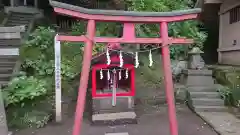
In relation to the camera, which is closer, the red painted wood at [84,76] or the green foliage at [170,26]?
the red painted wood at [84,76]

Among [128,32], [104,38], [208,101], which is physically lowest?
[208,101]

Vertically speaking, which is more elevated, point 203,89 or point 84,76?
point 84,76

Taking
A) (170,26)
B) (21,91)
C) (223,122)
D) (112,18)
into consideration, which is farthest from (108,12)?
(170,26)

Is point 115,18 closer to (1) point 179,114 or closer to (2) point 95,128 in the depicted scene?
(2) point 95,128

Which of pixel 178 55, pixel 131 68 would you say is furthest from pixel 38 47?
pixel 178 55

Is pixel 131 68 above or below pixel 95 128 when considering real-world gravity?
above

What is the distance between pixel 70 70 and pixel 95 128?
3146mm

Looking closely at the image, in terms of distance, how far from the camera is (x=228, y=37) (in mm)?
12375

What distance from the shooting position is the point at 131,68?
8.26 m

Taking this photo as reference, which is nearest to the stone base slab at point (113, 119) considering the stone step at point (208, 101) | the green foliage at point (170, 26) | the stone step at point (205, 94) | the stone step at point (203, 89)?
the stone step at point (208, 101)

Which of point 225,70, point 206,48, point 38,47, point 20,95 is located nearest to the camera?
point 20,95

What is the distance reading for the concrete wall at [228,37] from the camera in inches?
442

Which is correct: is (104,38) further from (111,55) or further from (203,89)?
(203,89)

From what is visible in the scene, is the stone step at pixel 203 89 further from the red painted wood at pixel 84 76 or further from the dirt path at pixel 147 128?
the red painted wood at pixel 84 76
